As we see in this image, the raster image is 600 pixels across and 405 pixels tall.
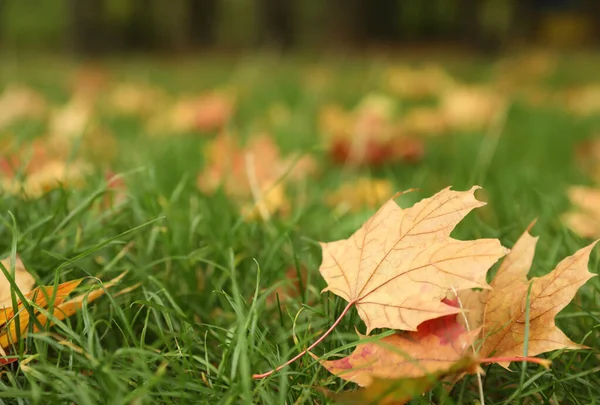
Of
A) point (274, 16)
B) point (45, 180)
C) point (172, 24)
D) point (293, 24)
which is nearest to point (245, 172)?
point (45, 180)

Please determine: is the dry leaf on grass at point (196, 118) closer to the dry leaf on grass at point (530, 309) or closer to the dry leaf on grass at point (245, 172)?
the dry leaf on grass at point (245, 172)

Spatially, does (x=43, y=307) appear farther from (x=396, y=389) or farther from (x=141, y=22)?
(x=141, y=22)

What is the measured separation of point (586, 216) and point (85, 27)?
240 inches

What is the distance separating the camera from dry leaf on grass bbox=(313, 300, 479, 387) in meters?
0.61

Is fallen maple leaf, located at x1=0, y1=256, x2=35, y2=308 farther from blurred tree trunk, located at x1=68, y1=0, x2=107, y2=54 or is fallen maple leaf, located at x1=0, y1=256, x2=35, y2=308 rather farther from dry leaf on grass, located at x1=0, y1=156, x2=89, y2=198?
blurred tree trunk, located at x1=68, y1=0, x2=107, y2=54

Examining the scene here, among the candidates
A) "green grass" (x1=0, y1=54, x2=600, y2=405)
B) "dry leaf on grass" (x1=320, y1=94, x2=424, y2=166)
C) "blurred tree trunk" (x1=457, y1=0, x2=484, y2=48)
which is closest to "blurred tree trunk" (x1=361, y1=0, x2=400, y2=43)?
"blurred tree trunk" (x1=457, y1=0, x2=484, y2=48)

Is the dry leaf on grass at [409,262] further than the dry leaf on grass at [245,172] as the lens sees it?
No

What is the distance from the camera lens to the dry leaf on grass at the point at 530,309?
66cm

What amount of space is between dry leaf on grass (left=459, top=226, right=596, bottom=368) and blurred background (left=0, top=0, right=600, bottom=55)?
5843mm

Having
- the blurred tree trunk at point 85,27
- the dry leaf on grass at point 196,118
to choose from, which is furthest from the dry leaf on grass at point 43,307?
the blurred tree trunk at point 85,27

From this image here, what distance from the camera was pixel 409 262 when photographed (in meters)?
0.69

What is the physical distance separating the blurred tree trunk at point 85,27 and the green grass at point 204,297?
16.7 ft

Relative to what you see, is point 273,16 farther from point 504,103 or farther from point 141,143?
point 141,143

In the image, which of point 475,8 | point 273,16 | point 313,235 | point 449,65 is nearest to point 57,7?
point 273,16
